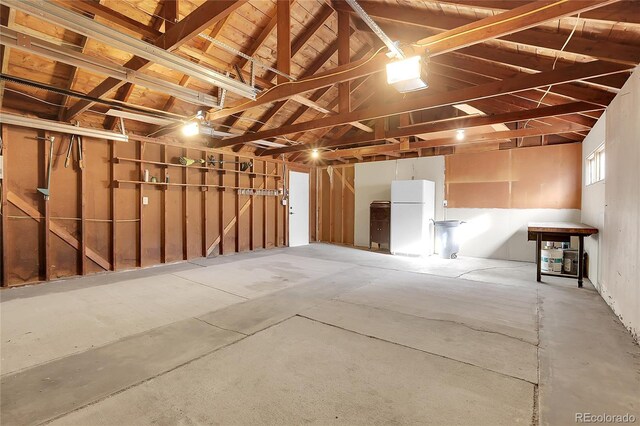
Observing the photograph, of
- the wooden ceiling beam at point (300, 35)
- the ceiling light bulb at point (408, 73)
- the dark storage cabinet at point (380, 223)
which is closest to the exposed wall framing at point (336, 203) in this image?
the dark storage cabinet at point (380, 223)

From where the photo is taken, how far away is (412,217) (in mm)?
7328

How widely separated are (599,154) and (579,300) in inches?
94.7

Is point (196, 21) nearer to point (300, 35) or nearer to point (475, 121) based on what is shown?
point (300, 35)

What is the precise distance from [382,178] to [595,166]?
465 centimetres

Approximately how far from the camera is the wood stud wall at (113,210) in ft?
15.4

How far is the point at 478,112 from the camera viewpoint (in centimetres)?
483

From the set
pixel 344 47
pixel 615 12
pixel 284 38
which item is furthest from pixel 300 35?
pixel 615 12

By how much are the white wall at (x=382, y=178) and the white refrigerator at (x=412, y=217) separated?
12.5 inches

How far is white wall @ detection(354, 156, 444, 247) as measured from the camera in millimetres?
7691

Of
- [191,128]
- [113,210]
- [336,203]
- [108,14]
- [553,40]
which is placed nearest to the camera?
[553,40]

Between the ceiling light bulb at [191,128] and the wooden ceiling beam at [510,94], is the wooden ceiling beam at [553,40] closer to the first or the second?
the wooden ceiling beam at [510,94]

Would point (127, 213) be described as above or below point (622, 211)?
below

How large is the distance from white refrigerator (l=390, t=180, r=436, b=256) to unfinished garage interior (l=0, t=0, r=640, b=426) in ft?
0.19

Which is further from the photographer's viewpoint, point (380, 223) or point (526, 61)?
point (380, 223)
